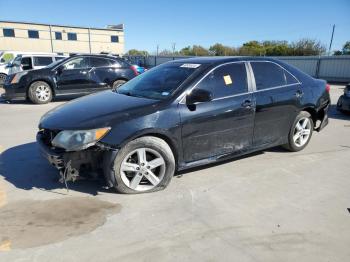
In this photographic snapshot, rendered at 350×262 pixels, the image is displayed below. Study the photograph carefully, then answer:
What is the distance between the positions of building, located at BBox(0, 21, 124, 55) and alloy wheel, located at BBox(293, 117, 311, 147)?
50851 millimetres

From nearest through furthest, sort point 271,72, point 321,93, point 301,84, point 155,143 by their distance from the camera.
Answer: point 155,143
point 271,72
point 301,84
point 321,93

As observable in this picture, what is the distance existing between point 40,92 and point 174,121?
8309mm

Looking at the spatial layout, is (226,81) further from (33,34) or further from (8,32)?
(33,34)

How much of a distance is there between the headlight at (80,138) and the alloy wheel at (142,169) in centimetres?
40

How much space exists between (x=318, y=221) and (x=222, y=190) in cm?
114

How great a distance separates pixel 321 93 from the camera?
19.0ft

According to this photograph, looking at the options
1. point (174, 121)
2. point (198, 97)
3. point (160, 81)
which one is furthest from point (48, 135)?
point (198, 97)

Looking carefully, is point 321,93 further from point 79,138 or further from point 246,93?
point 79,138

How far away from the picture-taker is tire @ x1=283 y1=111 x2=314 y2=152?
5426 millimetres

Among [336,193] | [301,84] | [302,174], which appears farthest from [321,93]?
[336,193]

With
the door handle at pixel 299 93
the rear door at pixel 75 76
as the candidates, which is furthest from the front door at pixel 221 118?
the rear door at pixel 75 76

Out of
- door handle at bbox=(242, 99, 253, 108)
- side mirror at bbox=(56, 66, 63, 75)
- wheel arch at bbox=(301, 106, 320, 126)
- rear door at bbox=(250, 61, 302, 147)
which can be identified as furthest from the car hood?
side mirror at bbox=(56, 66, 63, 75)

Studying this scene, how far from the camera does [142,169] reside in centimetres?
389

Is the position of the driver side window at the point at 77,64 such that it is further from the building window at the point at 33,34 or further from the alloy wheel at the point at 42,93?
the building window at the point at 33,34
